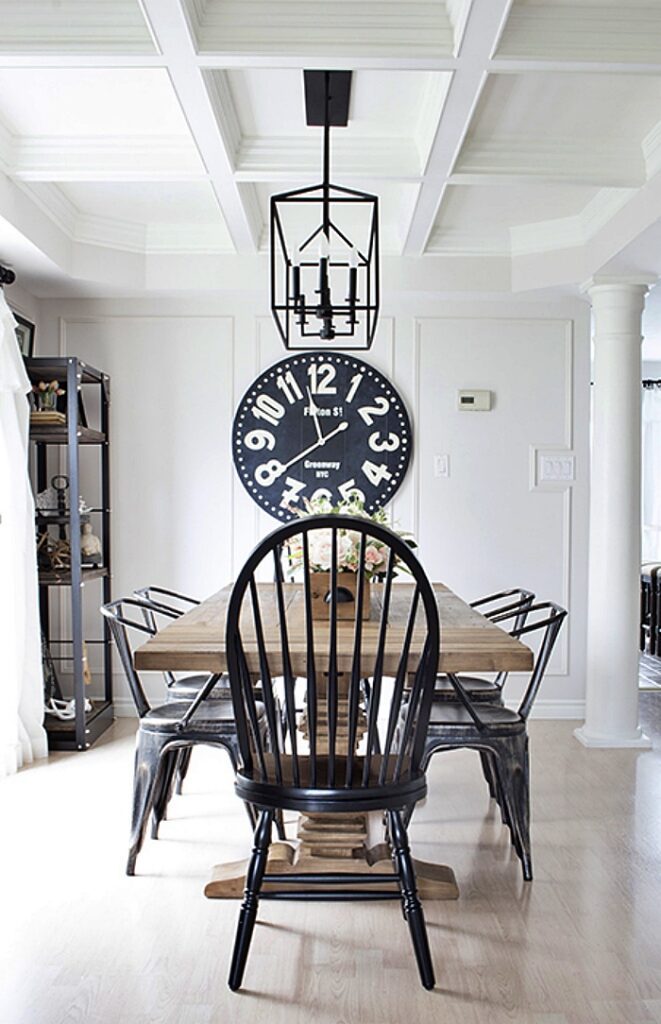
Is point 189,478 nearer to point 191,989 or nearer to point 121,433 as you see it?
point 121,433

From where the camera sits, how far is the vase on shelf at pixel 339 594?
297cm

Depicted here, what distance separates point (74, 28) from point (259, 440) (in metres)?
2.59

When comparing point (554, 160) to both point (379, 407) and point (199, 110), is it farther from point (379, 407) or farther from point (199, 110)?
point (379, 407)

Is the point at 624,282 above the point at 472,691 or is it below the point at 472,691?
above

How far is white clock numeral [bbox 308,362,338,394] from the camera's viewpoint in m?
4.95

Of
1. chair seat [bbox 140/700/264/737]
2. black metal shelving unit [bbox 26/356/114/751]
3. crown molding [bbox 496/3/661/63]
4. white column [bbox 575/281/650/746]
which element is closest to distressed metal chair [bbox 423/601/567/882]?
chair seat [bbox 140/700/264/737]

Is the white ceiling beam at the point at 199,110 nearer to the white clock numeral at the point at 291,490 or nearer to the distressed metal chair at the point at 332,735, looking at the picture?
the white clock numeral at the point at 291,490

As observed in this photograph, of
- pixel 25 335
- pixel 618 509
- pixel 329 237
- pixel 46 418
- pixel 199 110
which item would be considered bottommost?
pixel 618 509

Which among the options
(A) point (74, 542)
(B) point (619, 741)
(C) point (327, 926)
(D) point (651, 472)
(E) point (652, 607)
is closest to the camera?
(C) point (327, 926)

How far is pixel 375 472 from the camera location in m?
4.96

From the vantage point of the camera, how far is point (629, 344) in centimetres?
445

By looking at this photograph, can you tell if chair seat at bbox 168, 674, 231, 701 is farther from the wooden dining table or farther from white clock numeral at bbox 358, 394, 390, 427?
white clock numeral at bbox 358, 394, 390, 427

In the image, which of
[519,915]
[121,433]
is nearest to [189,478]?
[121,433]

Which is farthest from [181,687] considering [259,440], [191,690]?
[259,440]
